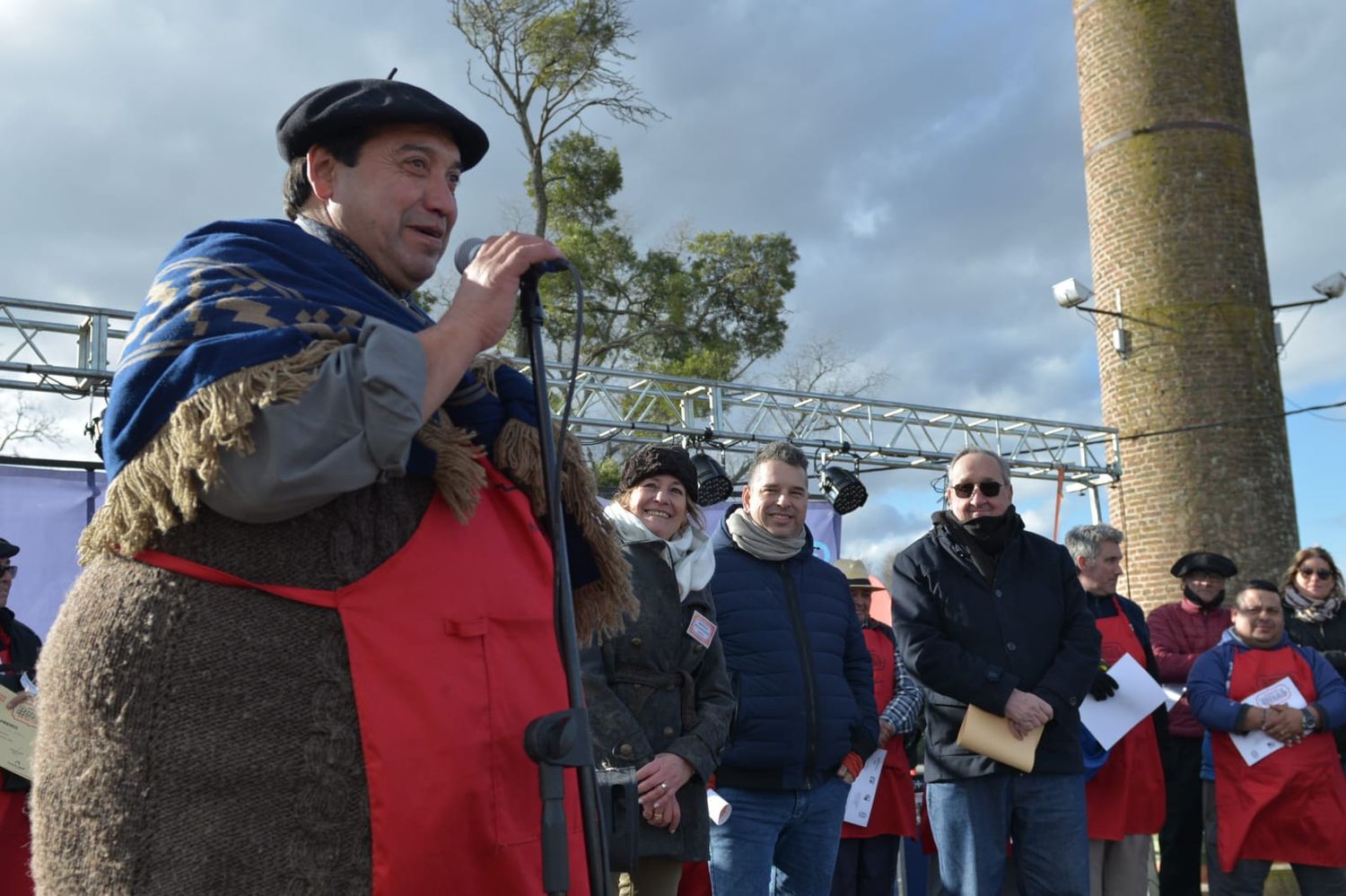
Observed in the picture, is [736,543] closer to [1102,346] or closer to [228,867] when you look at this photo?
[228,867]

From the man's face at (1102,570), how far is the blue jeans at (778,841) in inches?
92.9

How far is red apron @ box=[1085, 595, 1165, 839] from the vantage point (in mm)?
5715

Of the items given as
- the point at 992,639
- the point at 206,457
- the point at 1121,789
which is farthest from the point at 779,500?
the point at 206,457

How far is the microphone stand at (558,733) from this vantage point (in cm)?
149

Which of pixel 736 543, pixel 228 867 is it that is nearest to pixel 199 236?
pixel 228 867

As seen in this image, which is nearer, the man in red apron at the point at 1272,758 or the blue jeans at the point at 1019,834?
the blue jeans at the point at 1019,834

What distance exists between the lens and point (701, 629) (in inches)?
156

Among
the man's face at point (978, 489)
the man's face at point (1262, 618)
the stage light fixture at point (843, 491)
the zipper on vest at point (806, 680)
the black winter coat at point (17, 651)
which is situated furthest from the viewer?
the stage light fixture at point (843, 491)

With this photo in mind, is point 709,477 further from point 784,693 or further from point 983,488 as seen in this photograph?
point 784,693

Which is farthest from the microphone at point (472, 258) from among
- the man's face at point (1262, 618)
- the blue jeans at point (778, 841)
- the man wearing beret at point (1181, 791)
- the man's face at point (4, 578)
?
the man wearing beret at point (1181, 791)

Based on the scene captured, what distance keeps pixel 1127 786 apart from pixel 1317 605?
173cm

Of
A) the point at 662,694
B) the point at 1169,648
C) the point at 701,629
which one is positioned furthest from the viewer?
the point at 1169,648

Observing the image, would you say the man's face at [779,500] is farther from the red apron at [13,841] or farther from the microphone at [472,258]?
the red apron at [13,841]

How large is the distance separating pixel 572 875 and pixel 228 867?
0.43 meters
